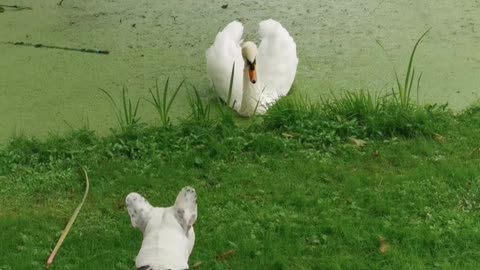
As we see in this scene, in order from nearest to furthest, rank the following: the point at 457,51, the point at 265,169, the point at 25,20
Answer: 1. the point at 265,169
2. the point at 457,51
3. the point at 25,20

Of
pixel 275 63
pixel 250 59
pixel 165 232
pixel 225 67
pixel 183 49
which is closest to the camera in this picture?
pixel 165 232

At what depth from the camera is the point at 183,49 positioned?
5.54 metres

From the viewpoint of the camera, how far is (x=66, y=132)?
460cm

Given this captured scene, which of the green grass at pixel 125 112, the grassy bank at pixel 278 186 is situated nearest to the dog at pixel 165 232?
the grassy bank at pixel 278 186

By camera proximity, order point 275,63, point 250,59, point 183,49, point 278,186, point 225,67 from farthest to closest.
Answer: point 183,49 → point 275,63 → point 225,67 → point 250,59 → point 278,186

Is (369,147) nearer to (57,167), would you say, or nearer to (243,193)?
(243,193)

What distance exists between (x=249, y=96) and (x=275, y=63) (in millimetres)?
417

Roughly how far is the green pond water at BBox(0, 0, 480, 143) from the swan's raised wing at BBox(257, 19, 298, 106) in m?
0.14

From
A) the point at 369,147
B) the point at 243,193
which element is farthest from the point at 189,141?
the point at 369,147

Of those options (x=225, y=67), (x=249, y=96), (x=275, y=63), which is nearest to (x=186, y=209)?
(x=249, y=96)

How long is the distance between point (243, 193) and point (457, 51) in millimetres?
2252

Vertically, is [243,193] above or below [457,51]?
below

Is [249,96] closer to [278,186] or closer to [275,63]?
[275,63]

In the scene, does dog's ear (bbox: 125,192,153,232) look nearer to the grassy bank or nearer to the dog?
the dog
